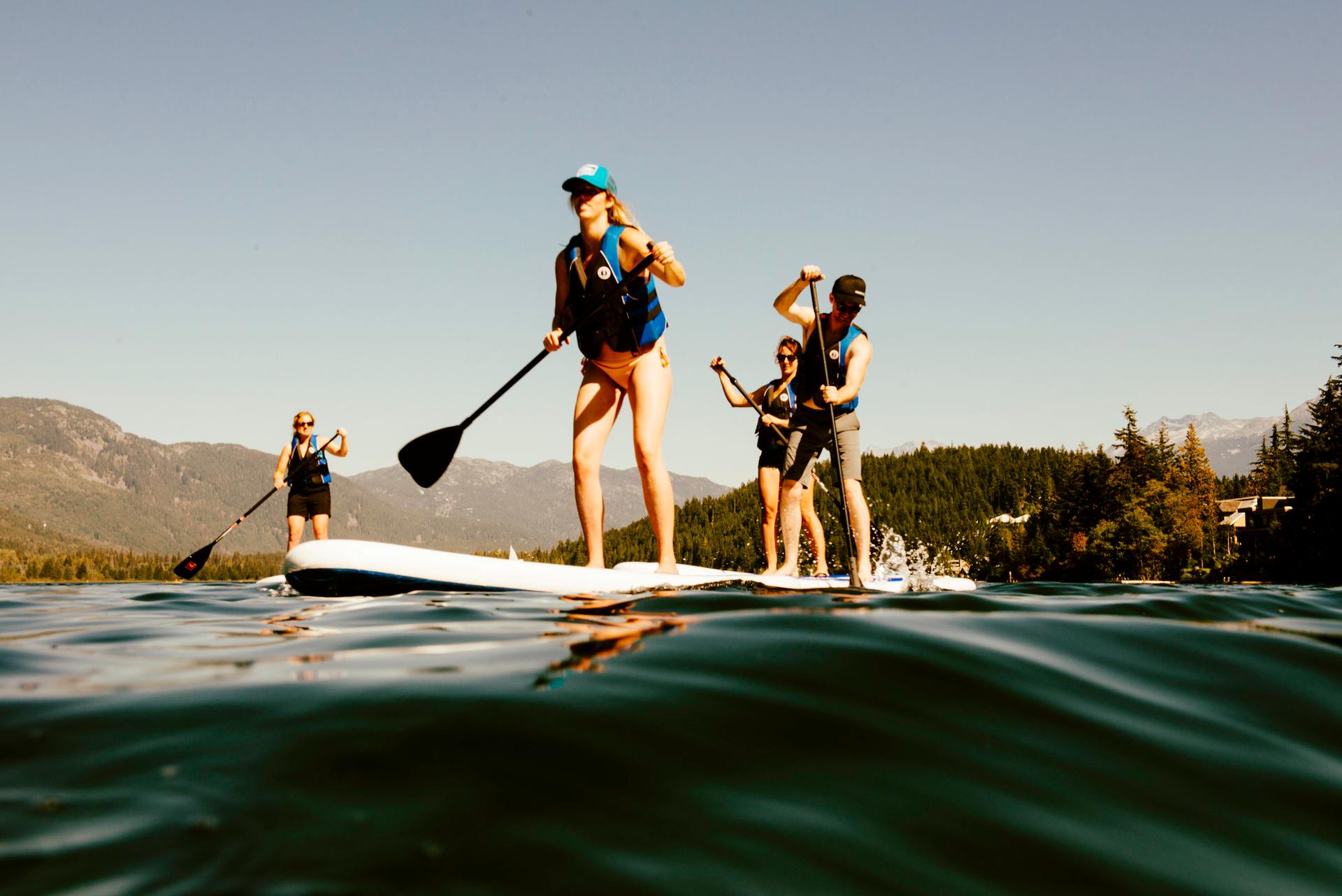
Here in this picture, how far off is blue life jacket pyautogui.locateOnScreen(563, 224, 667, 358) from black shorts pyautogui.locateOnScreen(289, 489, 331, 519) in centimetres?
596

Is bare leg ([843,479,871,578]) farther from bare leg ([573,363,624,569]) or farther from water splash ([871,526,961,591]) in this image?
water splash ([871,526,961,591])

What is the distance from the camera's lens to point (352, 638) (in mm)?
2668

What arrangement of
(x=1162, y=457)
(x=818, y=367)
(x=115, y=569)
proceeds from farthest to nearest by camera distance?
(x=115, y=569), (x=1162, y=457), (x=818, y=367)

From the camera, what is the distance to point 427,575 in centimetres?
461

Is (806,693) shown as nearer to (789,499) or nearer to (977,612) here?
(977,612)

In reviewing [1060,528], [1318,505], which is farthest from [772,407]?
[1318,505]

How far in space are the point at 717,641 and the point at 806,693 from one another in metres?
0.54

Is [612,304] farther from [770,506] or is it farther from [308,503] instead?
[308,503]

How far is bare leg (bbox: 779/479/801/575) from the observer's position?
737cm

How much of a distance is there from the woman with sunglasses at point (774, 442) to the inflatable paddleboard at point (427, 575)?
3662mm

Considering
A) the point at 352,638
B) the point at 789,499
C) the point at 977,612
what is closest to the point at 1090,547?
the point at 789,499

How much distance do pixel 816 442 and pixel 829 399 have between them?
2.96 feet

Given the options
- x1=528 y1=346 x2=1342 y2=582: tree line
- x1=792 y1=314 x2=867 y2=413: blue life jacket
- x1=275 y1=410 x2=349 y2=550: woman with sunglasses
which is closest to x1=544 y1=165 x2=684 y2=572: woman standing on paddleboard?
x1=792 y1=314 x2=867 y2=413: blue life jacket

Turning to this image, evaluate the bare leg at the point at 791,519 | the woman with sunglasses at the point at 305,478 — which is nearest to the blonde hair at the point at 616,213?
the bare leg at the point at 791,519
